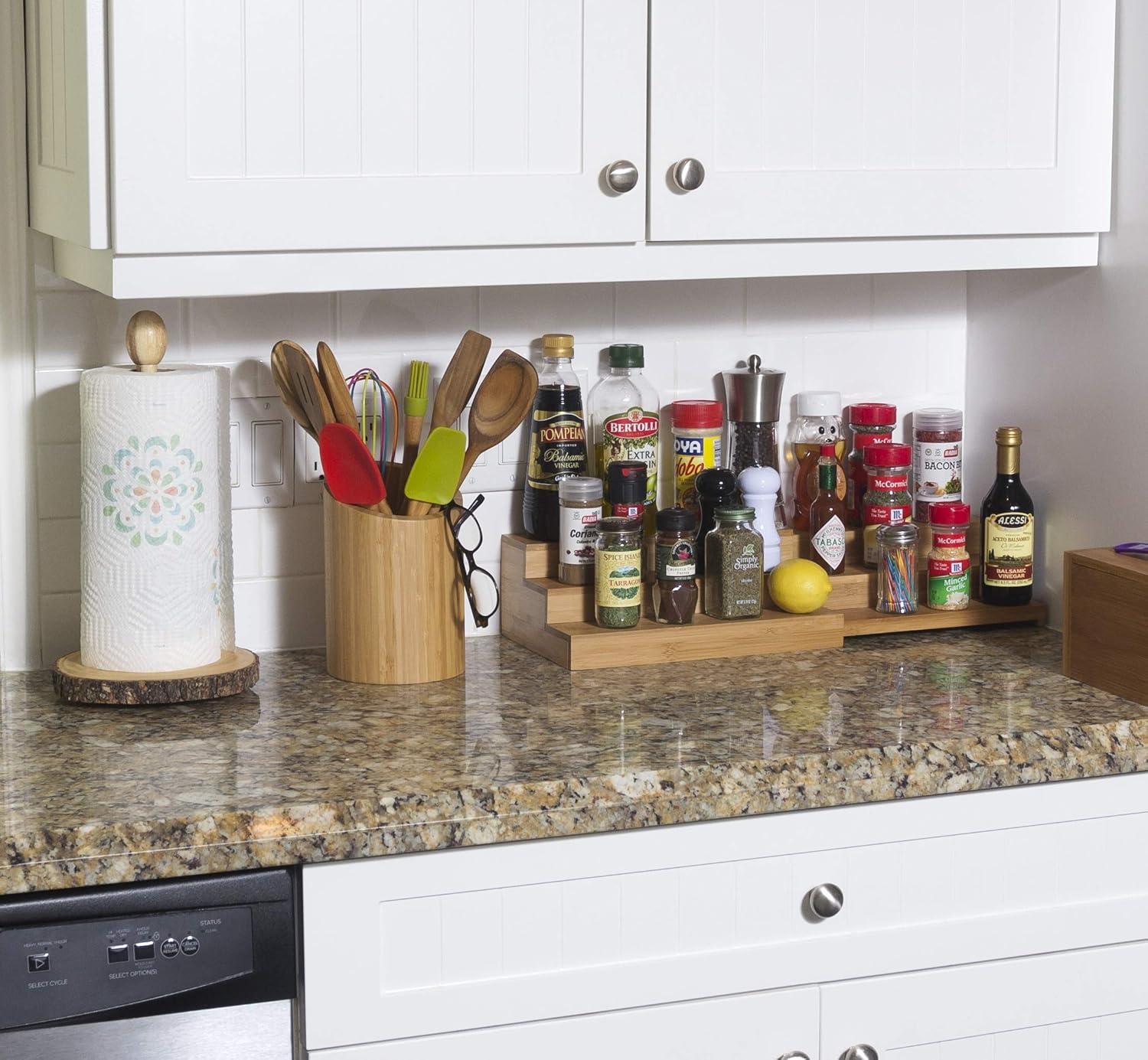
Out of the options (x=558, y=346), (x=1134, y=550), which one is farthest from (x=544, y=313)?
(x=1134, y=550)

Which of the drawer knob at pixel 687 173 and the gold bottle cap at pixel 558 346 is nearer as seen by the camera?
the drawer knob at pixel 687 173

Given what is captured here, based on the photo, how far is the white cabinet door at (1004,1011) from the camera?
61.8 inches

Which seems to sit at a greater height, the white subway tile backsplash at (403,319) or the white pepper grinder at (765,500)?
the white subway tile backsplash at (403,319)

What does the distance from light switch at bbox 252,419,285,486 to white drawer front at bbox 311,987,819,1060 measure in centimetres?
76

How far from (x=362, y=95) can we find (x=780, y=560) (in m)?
0.83

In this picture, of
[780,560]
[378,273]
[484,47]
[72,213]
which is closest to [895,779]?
[780,560]

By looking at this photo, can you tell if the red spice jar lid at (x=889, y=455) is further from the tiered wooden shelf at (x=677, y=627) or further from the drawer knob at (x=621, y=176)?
the drawer knob at (x=621, y=176)

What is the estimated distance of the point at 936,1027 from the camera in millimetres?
1593

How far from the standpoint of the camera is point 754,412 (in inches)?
79.9

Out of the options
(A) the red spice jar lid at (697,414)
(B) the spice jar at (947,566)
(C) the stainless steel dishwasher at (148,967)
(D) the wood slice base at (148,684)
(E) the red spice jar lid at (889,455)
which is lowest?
(C) the stainless steel dishwasher at (148,967)

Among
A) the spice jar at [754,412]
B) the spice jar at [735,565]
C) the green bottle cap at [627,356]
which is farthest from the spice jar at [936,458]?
the green bottle cap at [627,356]

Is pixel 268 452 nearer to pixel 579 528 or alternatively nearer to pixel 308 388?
pixel 308 388

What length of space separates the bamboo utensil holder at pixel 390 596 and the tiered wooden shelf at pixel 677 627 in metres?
0.14

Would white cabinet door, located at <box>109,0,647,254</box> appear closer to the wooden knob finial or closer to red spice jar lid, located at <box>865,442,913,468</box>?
the wooden knob finial
